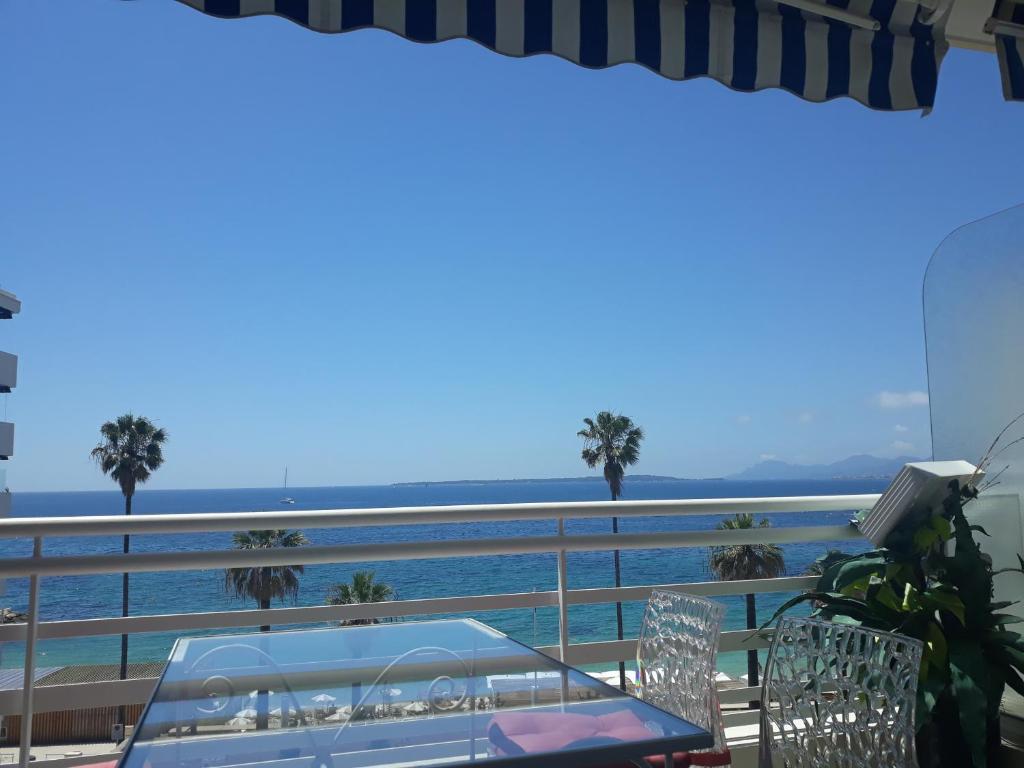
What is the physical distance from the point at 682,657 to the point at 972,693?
100 cm

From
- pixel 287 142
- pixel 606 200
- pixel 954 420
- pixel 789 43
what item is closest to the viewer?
pixel 789 43

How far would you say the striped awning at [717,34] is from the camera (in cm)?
173

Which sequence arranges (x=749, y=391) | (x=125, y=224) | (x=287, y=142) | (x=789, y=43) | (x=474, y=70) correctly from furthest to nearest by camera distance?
(x=749, y=391) → (x=125, y=224) → (x=287, y=142) → (x=474, y=70) → (x=789, y=43)

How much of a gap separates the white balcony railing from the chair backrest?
0.21 m

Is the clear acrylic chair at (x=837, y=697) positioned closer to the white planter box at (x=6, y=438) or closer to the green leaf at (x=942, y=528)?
the green leaf at (x=942, y=528)

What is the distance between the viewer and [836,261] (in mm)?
53375

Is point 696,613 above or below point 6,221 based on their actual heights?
below

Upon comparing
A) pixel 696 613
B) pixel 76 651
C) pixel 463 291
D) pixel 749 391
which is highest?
pixel 463 291

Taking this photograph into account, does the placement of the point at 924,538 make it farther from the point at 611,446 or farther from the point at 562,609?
the point at 611,446

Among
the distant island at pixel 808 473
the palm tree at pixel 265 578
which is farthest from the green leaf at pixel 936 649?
the distant island at pixel 808 473

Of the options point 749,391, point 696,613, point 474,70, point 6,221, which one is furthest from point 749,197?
point 696,613

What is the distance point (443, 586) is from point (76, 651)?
15140mm

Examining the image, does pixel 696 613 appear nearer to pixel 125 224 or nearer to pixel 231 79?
pixel 231 79

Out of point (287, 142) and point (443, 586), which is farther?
point (287, 142)
